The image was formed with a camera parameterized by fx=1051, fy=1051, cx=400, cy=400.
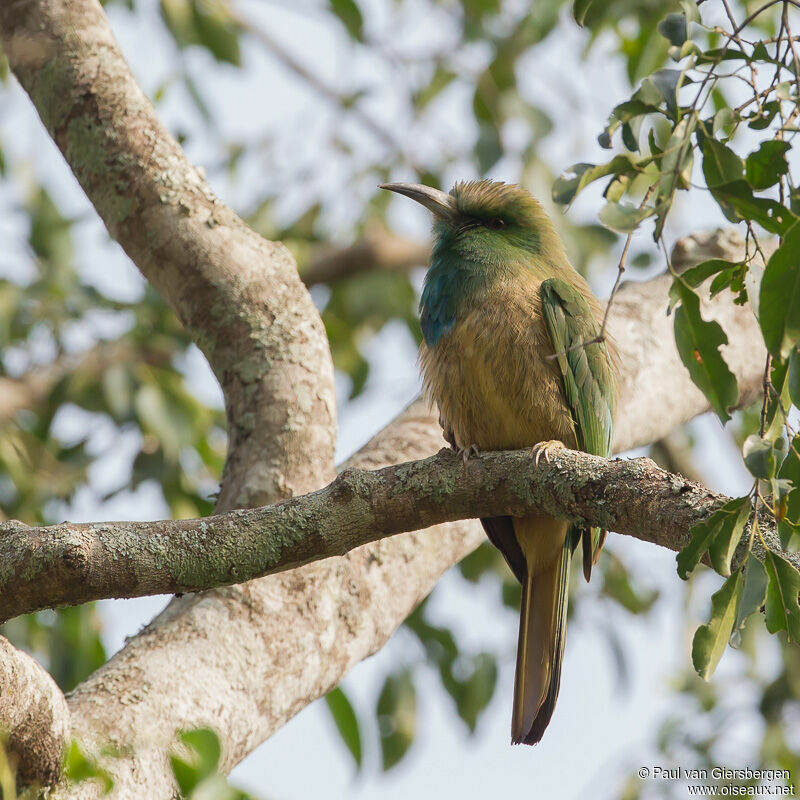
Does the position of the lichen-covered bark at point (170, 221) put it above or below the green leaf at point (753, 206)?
above

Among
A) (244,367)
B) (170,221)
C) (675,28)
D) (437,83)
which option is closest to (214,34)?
(437,83)

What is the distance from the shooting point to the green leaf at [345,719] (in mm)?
3188

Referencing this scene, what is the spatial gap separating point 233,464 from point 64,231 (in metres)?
2.28

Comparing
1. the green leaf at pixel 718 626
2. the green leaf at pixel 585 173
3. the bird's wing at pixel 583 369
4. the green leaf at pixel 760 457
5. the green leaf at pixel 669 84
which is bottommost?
the green leaf at pixel 718 626

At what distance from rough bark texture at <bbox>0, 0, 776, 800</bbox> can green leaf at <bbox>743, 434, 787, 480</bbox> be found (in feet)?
4.04

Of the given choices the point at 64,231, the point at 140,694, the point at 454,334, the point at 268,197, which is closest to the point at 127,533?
the point at 140,694

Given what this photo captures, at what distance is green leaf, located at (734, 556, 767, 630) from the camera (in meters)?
1.38

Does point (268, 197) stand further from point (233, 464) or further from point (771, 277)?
point (771, 277)

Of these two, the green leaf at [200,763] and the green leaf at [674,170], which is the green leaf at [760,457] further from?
the green leaf at [200,763]

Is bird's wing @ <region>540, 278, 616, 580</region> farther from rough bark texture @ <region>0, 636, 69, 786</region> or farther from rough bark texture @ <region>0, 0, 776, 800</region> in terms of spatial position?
rough bark texture @ <region>0, 636, 69, 786</region>

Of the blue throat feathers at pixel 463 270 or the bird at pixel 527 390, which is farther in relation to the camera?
the blue throat feathers at pixel 463 270

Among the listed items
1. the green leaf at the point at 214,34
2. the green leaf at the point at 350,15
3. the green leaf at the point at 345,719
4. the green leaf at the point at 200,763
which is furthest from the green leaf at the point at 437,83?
the green leaf at the point at 200,763

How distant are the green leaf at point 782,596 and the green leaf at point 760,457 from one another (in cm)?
14

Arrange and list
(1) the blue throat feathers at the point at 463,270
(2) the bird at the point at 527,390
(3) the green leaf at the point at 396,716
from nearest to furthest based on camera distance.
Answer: (2) the bird at the point at 527,390 < (1) the blue throat feathers at the point at 463,270 < (3) the green leaf at the point at 396,716
